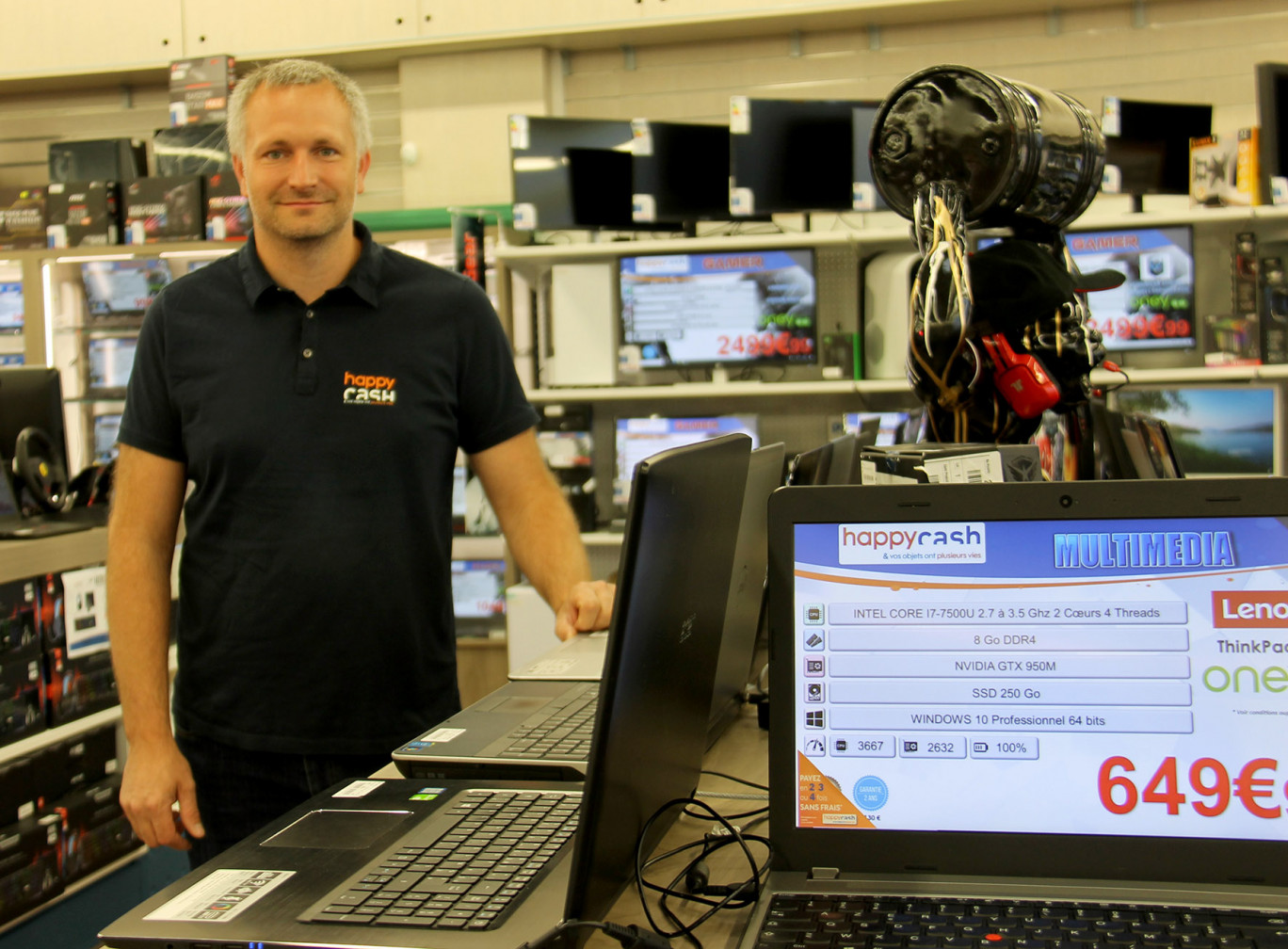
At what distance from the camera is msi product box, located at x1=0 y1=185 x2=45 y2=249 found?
14.2ft

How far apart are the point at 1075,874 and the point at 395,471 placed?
1.12 meters

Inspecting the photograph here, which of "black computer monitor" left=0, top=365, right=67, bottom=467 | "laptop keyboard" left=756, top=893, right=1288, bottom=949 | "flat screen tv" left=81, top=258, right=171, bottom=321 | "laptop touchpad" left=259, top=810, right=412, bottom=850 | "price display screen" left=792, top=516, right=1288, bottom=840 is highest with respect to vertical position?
"flat screen tv" left=81, top=258, right=171, bottom=321

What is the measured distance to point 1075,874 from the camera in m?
0.76

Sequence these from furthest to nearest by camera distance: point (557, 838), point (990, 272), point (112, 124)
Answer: point (112, 124) < point (990, 272) < point (557, 838)

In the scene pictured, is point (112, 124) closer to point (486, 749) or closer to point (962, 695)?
point (486, 749)

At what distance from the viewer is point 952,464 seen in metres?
0.99

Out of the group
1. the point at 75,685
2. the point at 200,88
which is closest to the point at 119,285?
the point at 200,88

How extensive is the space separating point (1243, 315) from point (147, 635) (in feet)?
10.7

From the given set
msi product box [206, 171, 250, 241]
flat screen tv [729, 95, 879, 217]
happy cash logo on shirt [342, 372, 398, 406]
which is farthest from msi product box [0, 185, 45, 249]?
happy cash logo on shirt [342, 372, 398, 406]

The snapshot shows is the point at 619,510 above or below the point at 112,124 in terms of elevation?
below

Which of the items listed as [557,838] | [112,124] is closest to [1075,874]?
[557,838]

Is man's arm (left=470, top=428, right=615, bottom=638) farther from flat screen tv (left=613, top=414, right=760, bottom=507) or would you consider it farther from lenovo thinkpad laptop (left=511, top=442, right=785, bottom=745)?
flat screen tv (left=613, top=414, right=760, bottom=507)

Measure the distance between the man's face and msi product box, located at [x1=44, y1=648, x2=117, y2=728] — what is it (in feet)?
4.67

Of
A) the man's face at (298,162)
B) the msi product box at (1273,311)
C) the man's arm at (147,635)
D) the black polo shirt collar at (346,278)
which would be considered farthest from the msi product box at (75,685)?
the msi product box at (1273,311)
